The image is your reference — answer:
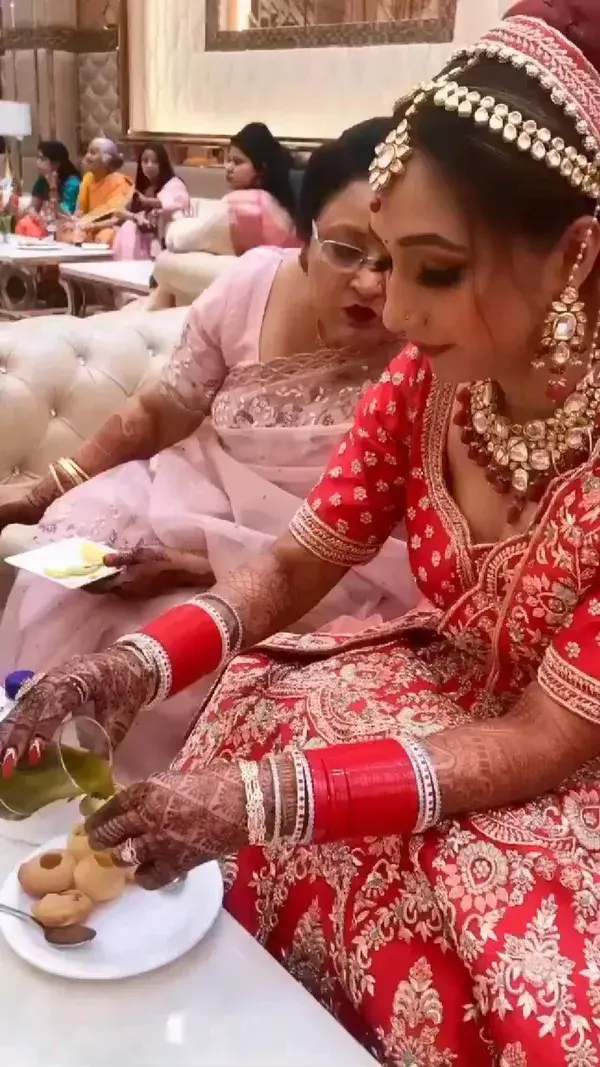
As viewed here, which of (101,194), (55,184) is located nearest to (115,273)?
(101,194)

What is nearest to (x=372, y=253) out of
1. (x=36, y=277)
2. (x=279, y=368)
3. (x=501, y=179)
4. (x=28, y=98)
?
(x=279, y=368)

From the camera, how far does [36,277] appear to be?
17.4 feet

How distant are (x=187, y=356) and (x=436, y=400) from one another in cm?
66

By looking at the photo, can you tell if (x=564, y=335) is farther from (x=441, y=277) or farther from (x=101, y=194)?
(x=101, y=194)

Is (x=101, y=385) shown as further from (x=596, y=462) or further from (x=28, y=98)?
(x=28, y=98)

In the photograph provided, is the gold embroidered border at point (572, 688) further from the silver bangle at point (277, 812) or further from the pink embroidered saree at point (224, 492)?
the pink embroidered saree at point (224, 492)

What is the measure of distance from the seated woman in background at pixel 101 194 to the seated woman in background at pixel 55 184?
16 cm

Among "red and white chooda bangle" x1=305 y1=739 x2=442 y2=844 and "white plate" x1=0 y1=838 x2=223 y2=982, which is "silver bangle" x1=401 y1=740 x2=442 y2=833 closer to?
"red and white chooda bangle" x1=305 y1=739 x2=442 y2=844

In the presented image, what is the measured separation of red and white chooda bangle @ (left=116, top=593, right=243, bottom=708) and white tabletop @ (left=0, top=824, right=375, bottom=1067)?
0.90 ft

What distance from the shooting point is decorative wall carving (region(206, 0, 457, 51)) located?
3361mm

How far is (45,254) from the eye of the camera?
16.2ft

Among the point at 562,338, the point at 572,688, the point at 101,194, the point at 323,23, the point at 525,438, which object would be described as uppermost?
the point at 323,23

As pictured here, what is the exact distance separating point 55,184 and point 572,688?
226 inches

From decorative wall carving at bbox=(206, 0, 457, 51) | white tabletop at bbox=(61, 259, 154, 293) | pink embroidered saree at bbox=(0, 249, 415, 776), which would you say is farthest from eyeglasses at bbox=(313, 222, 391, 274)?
white tabletop at bbox=(61, 259, 154, 293)
